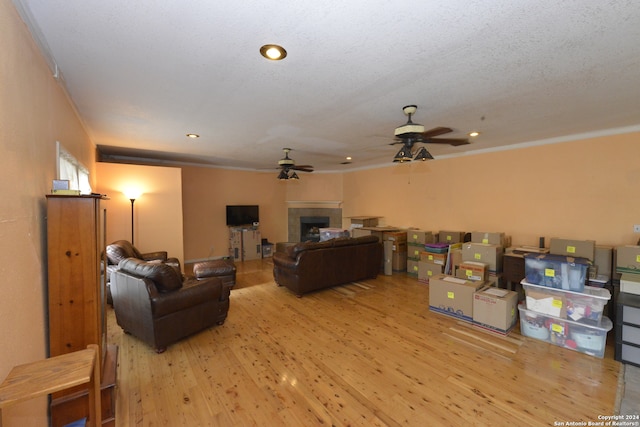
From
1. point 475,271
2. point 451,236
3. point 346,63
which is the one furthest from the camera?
point 451,236

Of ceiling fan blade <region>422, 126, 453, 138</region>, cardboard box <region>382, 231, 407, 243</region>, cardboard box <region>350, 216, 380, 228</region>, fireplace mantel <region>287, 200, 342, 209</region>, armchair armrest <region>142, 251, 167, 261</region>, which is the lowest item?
armchair armrest <region>142, 251, 167, 261</region>

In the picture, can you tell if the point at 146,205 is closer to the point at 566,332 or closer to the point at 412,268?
the point at 412,268

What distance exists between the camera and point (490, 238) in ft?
14.6

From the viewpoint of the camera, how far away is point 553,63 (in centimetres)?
192

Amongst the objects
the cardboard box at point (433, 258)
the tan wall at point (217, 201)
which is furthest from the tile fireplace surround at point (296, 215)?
the cardboard box at point (433, 258)

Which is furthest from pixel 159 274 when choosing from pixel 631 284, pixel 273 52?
pixel 631 284

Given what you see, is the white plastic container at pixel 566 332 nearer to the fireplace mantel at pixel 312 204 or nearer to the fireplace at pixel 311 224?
the fireplace mantel at pixel 312 204

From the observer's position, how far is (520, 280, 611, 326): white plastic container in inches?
109

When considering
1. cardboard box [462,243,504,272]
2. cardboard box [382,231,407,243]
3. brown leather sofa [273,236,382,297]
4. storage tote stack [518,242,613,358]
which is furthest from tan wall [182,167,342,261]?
storage tote stack [518,242,613,358]

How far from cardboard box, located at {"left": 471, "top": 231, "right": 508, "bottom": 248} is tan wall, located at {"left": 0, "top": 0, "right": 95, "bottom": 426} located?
212 inches

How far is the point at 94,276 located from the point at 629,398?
4.14m

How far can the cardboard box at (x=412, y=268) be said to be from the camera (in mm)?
5453

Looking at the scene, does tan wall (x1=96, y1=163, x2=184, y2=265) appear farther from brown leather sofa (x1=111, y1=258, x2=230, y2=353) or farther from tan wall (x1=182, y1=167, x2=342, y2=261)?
brown leather sofa (x1=111, y1=258, x2=230, y2=353)

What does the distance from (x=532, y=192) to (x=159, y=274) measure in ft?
18.3
